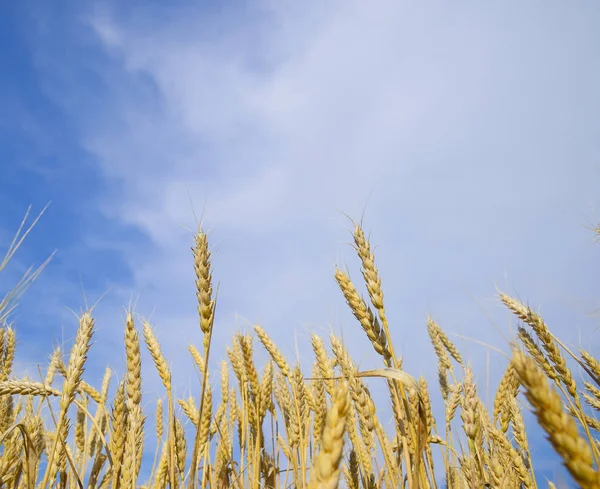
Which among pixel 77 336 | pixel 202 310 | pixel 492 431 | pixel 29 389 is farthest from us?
pixel 492 431

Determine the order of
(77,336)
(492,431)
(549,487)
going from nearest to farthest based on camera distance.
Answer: (77,336) < (492,431) < (549,487)

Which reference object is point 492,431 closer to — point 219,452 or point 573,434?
point 219,452

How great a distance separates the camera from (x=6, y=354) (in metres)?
4.46

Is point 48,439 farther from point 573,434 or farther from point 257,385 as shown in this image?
point 573,434

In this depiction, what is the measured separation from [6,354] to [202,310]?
11.8ft

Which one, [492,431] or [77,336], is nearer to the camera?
[77,336]

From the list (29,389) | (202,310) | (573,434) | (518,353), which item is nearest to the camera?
(573,434)

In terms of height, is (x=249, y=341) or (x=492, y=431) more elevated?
(x=249, y=341)

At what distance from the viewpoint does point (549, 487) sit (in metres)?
4.63

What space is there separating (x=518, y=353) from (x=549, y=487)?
188 inches

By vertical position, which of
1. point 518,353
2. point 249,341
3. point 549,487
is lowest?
point 518,353

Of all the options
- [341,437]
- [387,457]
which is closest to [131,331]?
[387,457]

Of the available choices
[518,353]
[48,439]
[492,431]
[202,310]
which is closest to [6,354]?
[48,439]

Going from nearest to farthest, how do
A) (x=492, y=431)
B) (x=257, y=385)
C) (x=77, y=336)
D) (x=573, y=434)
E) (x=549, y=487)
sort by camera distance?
(x=573, y=434) < (x=77, y=336) < (x=492, y=431) < (x=257, y=385) < (x=549, y=487)
